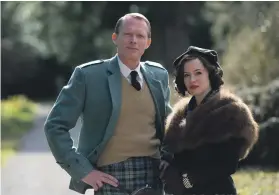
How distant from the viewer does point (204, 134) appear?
3434 millimetres

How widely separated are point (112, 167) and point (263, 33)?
10443 mm

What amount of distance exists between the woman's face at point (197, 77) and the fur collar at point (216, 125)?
76 mm

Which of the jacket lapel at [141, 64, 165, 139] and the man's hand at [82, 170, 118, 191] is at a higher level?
the jacket lapel at [141, 64, 165, 139]

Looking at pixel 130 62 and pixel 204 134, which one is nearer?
pixel 204 134

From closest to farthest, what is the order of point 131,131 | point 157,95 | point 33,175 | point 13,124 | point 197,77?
1. point 197,77
2. point 131,131
3. point 157,95
4. point 33,175
5. point 13,124

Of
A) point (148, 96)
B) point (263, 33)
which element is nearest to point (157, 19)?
point (263, 33)

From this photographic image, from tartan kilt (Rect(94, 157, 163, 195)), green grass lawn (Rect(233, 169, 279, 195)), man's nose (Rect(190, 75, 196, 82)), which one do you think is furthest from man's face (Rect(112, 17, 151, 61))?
green grass lawn (Rect(233, 169, 279, 195))

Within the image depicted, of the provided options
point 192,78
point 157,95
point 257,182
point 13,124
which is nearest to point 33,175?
point 257,182

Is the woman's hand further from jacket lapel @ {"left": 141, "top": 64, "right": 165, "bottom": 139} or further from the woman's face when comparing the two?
the woman's face

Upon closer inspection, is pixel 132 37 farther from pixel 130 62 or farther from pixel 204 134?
pixel 204 134

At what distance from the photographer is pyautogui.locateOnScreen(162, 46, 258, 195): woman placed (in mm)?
3414

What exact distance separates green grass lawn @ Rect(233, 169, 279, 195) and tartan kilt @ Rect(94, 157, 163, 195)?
3.80m

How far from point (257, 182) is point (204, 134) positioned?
539cm

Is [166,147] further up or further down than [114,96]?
further down
